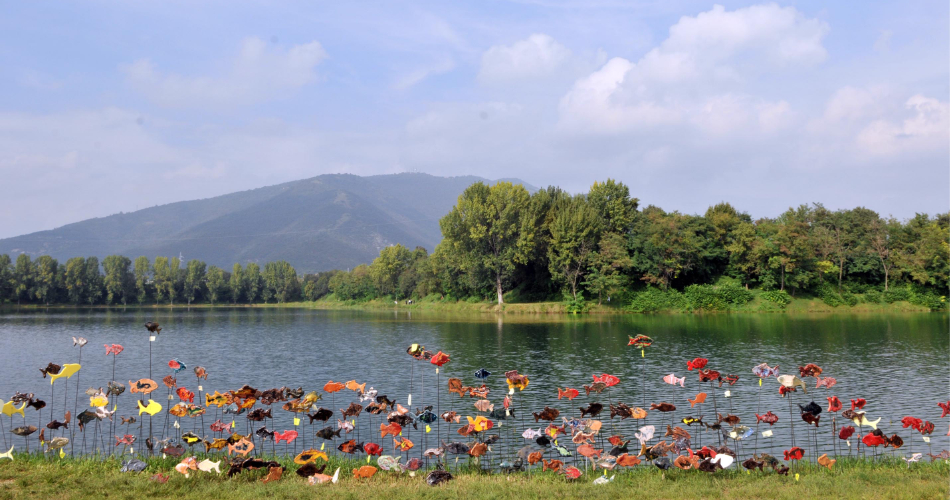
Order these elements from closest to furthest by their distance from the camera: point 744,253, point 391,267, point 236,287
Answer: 1. point 744,253
2. point 391,267
3. point 236,287

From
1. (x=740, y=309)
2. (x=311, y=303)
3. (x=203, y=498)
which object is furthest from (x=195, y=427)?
(x=311, y=303)

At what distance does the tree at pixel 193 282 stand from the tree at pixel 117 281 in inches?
427

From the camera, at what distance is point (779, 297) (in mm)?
65438

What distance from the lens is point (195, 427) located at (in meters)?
16.2

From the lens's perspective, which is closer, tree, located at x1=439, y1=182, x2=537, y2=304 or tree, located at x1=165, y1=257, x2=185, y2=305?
tree, located at x1=439, y1=182, x2=537, y2=304

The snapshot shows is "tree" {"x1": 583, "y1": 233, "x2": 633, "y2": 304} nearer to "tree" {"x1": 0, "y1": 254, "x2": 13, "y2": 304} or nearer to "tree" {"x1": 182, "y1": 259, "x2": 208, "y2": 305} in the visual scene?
"tree" {"x1": 182, "y1": 259, "x2": 208, "y2": 305}

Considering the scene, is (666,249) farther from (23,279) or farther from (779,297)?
(23,279)

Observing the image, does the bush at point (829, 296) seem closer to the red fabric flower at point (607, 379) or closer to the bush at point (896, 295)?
the bush at point (896, 295)

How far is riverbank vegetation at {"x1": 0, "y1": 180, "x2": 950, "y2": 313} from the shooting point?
6619cm

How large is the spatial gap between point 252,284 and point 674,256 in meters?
107

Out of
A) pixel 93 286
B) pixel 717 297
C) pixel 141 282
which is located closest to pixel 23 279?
pixel 93 286

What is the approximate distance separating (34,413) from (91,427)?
3649mm

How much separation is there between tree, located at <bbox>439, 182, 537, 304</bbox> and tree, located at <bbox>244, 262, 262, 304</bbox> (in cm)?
8546

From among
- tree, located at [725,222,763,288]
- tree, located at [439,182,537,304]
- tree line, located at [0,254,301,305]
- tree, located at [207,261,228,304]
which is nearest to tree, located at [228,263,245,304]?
tree line, located at [0,254,301,305]
